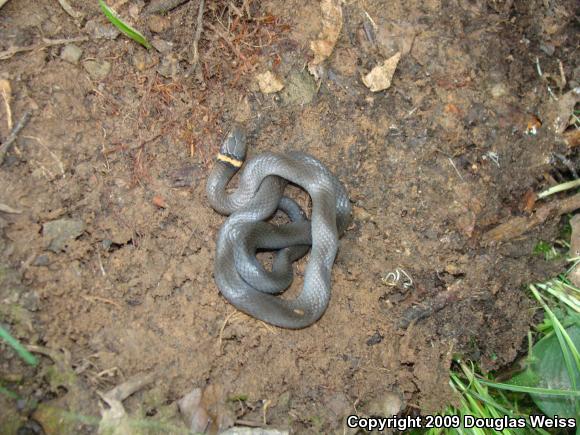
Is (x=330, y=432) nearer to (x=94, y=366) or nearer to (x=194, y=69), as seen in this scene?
(x=94, y=366)

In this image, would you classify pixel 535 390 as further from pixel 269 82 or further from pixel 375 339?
pixel 269 82

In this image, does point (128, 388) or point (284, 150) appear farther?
point (284, 150)

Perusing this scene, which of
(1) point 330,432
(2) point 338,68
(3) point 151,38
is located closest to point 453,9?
(2) point 338,68

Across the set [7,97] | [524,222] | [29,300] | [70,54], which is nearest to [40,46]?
[70,54]

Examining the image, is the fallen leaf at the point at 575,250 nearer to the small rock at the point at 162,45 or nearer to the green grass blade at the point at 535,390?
the green grass blade at the point at 535,390

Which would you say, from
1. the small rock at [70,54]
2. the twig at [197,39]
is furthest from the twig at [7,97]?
the twig at [197,39]

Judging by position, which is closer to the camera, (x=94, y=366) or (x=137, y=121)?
(x=94, y=366)
